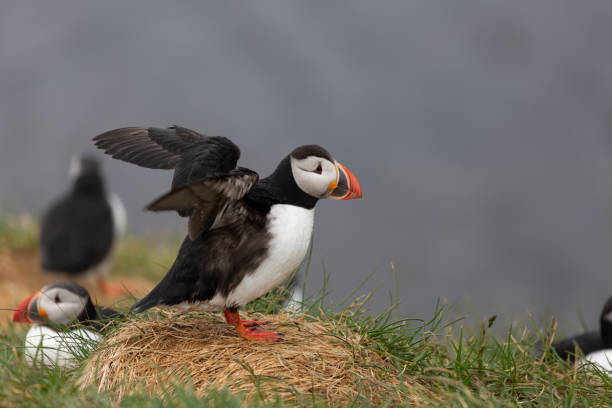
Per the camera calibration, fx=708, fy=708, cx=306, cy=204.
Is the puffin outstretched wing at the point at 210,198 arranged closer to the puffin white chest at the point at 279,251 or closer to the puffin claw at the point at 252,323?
the puffin white chest at the point at 279,251

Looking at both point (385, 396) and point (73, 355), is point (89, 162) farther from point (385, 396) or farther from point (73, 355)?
point (385, 396)

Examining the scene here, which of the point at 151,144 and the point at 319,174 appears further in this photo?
the point at 151,144

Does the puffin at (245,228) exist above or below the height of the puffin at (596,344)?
above

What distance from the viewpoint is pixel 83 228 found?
9.56m

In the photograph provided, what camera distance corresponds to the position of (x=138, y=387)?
374cm

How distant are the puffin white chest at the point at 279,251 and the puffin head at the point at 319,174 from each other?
0.53 feet

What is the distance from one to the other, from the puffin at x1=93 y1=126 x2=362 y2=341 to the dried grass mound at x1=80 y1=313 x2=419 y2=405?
21 cm

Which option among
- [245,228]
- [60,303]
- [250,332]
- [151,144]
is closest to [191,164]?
[245,228]

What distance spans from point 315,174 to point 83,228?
20.8 feet

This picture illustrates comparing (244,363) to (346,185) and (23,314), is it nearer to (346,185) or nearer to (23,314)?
(346,185)

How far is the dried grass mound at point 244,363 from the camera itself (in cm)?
376

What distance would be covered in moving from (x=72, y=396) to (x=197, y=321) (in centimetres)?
109

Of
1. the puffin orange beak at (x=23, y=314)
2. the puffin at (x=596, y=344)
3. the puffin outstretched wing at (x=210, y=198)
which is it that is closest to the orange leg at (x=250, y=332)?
the puffin outstretched wing at (x=210, y=198)

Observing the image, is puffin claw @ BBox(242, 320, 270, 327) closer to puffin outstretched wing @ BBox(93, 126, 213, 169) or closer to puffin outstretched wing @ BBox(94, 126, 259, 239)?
puffin outstretched wing @ BBox(94, 126, 259, 239)
